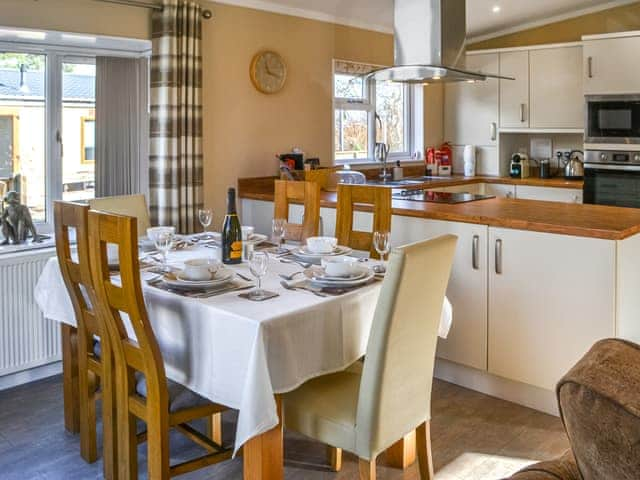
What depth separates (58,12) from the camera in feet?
11.4

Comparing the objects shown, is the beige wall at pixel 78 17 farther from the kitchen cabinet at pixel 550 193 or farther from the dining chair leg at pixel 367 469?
the kitchen cabinet at pixel 550 193

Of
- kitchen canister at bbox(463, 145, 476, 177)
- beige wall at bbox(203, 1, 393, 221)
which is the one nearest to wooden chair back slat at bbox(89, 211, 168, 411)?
beige wall at bbox(203, 1, 393, 221)

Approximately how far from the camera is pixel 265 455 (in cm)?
207

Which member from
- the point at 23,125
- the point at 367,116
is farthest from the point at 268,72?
the point at 23,125

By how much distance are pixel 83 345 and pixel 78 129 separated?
1.74 m

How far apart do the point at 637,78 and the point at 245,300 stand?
4050 millimetres

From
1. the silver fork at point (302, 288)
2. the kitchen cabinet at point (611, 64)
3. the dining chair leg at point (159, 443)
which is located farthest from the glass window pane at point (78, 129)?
the kitchen cabinet at point (611, 64)

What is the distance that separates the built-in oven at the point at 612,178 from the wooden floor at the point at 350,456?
2477mm

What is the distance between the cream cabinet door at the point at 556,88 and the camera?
212 inches

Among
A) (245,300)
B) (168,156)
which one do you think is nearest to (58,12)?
(168,156)

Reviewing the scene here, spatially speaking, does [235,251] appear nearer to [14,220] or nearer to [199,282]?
[199,282]

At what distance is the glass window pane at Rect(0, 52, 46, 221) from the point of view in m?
3.61

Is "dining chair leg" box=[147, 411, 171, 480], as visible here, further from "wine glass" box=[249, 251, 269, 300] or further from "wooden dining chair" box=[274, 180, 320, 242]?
"wooden dining chair" box=[274, 180, 320, 242]

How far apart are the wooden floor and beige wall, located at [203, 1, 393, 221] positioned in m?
1.78
